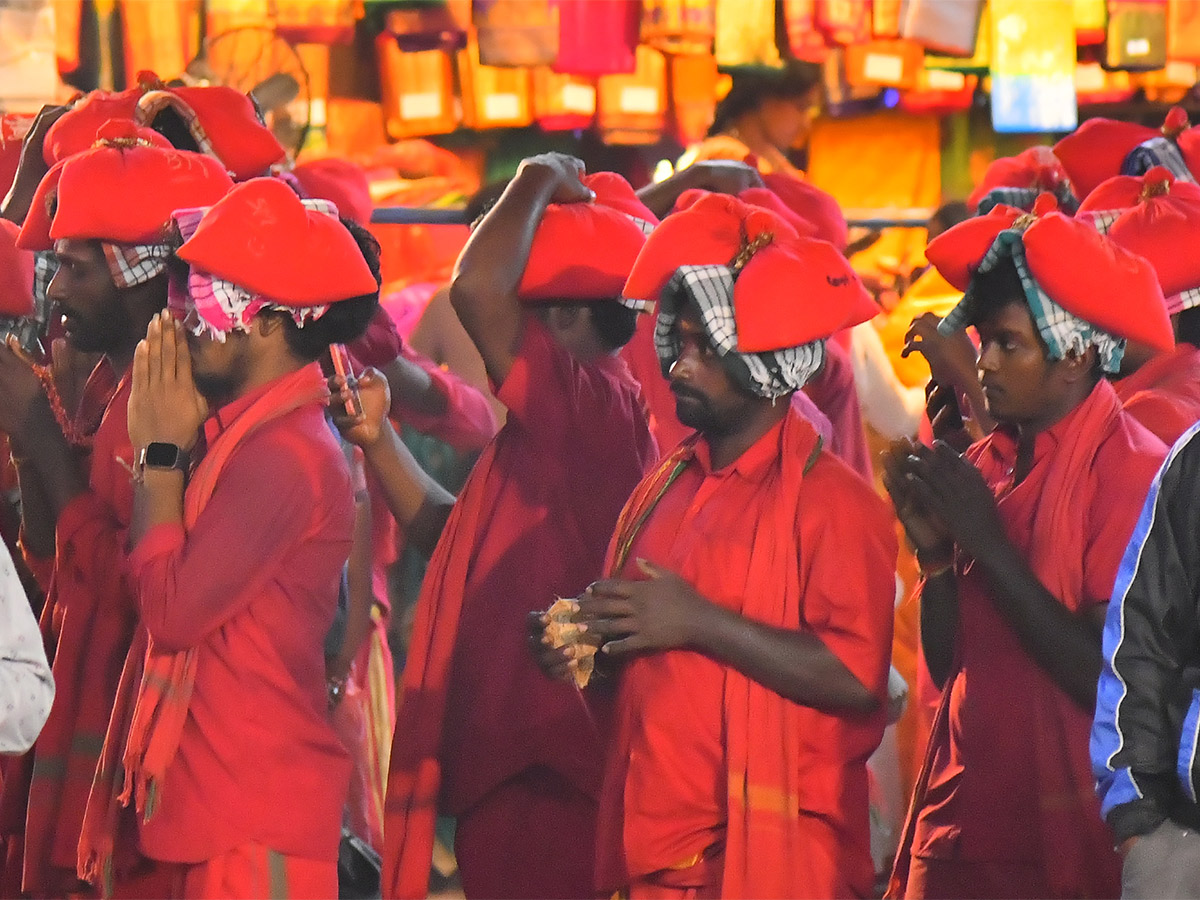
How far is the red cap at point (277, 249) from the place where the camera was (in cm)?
297

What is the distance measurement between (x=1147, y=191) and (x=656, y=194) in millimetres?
1217

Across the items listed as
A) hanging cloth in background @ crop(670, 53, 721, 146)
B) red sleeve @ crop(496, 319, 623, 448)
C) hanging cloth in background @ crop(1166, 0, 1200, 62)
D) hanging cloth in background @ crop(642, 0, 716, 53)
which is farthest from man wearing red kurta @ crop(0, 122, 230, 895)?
hanging cloth in background @ crop(1166, 0, 1200, 62)

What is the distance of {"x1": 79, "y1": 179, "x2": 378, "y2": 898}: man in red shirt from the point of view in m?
2.90

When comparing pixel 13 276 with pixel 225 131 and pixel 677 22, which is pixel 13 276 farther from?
pixel 677 22

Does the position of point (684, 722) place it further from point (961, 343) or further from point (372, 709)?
point (372, 709)

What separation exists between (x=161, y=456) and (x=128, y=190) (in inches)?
25.8

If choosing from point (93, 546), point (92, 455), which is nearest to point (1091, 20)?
point (92, 455)

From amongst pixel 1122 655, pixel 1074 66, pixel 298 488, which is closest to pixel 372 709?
pixel 298 488

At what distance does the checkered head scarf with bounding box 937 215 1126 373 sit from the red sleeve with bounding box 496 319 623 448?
840 millimetres

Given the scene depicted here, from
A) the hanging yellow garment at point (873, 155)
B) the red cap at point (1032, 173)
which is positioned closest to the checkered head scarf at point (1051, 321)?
the red cap at point (1032, 173)

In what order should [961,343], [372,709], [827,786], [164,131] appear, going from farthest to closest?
[372,709]
[164,131]
[961,343]
[827,786]

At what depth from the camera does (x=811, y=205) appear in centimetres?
461

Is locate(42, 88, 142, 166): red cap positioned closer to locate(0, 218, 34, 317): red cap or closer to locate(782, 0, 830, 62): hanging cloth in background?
locate(0, 218, 34, 317): red cap

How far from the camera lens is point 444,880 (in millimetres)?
5461
